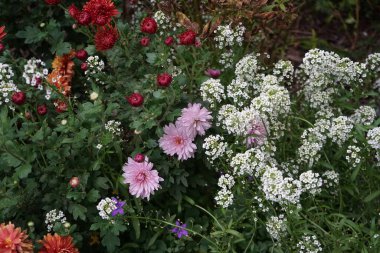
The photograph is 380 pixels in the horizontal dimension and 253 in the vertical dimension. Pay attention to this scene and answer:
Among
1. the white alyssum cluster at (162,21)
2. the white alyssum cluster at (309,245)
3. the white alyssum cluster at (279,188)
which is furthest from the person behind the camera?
the white alyssum cluster at (162,21)

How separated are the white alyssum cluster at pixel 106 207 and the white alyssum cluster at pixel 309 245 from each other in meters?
0.76

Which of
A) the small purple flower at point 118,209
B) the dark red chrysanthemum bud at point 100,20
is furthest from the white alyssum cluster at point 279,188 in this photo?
the dark red chrysanthemum bud at point 100,20

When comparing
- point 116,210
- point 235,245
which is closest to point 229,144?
point 235,245

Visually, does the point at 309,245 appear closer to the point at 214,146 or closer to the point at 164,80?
the point at 214,146

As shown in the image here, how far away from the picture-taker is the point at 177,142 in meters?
2.65

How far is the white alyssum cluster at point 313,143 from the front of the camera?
2623mm

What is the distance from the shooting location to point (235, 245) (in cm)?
272

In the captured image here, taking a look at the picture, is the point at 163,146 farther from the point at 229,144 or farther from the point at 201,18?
the point at 201,18

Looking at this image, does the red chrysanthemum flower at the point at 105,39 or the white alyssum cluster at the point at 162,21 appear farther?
the white alyssum cluster at the point at 162,21

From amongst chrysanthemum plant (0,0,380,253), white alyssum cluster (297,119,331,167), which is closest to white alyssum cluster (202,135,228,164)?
chrysanthemum plant (0,0,380,253)

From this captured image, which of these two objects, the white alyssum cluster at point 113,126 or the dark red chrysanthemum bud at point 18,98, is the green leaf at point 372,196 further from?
the dark red chrysanthemum bud at point 18,98

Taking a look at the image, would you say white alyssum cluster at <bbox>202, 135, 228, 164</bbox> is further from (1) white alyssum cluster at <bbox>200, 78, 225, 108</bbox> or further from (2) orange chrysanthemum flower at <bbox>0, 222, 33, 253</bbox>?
(2) orange chrysanthemum flower at <bbox>0, 222, 33, 253</bbox>

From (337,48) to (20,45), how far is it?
2219 mm

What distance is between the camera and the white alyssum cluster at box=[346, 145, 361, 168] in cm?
255
